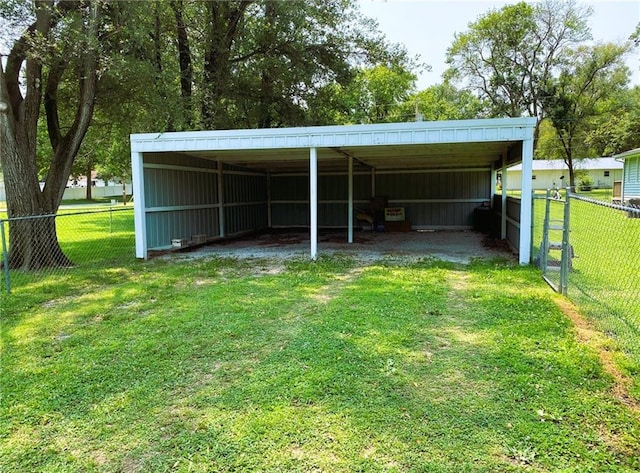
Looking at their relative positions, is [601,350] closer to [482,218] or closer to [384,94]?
[482,218]

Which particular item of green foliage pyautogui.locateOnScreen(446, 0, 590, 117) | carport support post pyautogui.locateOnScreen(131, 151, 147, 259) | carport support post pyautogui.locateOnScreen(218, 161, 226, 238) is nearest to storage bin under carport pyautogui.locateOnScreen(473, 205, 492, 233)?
carport support post pyautogui.locateOnScreen(218, 161, 226, 238)

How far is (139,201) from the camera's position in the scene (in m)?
8.65

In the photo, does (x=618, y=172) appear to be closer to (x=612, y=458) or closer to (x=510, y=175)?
(x=510, y=175)

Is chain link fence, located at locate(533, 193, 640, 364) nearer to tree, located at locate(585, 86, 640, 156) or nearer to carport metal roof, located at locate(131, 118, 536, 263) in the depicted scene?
carport metal roof, located at locate(131, 118, 536, 263)

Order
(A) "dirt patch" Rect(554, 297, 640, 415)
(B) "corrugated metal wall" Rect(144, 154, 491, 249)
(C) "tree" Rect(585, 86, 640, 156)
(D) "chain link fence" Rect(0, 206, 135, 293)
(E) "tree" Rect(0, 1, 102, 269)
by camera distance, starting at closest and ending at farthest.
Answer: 1. (A) "dirt patch" Rect(554, 297, 640, 415)
2. (D) "chain link fence" Rect(0, 206, 135, 293)
3. (E) "tree" Rect(0, 1, 102, 269)
4. (B) "corrugated metal wall" Rect(144, 154, 491, 249)
5. (C) "tree" Rect(585, 86, 640, 156)

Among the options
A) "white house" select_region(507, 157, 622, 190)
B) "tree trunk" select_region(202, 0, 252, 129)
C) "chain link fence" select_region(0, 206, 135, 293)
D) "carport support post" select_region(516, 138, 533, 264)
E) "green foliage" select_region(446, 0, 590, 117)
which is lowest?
"chain link fence" select_region(0, 206, 135, 293)

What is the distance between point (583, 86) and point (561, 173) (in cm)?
1069

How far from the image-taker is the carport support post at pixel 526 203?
281 inches

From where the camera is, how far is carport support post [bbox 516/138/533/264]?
23.4ft

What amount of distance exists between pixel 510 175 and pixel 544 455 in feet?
125

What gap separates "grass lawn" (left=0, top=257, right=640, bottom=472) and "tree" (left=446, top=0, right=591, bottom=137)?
26648 millimetres

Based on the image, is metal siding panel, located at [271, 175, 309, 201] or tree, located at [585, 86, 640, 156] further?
tree, located at [585, 86, 640, 156]

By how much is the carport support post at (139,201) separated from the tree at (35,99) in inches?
44.4

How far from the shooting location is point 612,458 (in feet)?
7.29
